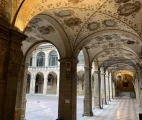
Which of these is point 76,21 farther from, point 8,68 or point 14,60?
point 8,68

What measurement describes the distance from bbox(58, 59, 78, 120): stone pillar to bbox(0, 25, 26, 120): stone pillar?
4.58 meters

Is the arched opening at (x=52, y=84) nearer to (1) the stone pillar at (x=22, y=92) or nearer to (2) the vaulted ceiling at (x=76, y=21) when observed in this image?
(1) the stone pillar at (x=22, y=92)

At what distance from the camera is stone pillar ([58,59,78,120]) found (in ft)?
26.6

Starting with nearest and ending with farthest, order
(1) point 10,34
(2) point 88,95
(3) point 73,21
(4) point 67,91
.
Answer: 1. (1) point 10,34
2. (3) point 73,21
3. (4) point 67,91
4. (2) point 88,95

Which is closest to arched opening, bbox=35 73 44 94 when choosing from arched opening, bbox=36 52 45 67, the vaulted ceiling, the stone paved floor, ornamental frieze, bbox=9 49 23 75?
arched opening, bbox=36 52 45 67

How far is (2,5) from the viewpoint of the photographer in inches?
148

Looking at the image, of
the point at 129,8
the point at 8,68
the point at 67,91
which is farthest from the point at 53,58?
the point at 8,68

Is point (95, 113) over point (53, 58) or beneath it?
beneath

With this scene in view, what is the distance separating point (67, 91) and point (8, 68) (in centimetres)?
496

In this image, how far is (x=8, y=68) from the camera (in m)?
3.76

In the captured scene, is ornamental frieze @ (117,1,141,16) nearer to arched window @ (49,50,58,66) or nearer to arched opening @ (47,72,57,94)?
arched window @ (49,50,58,66)

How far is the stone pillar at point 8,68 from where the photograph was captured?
3625 millimetres

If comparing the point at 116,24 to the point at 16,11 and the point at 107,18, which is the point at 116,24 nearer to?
the point at 107,18

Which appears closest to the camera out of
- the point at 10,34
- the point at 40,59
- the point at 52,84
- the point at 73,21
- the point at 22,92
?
the point at 10,34
